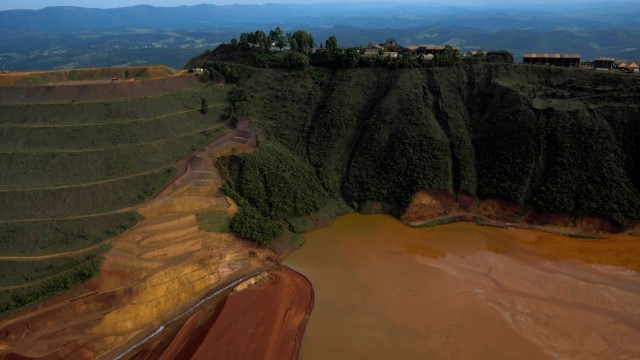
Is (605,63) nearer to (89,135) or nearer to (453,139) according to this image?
(453,139)

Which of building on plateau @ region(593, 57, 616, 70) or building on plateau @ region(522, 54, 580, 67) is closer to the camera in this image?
building on plateau @ region(593, 57, 616, 70)

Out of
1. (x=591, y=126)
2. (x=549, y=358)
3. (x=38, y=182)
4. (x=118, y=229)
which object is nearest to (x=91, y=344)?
(x=118, y=229)

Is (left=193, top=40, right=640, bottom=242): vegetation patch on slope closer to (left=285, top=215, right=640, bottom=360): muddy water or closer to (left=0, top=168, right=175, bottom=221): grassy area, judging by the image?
(left=285, top=215, right=640, bottom=360): muddy water

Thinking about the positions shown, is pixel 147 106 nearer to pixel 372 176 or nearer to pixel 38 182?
pixel 38 182

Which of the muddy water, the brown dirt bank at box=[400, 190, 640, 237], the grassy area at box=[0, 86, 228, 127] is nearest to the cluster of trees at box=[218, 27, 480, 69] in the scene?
the grassy area at box=[0, 86, 228, 127]

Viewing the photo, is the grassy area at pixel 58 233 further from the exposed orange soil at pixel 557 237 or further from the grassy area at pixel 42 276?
the exposed orange soil at pixel 557 237

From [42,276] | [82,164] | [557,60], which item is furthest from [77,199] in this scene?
[557,60]
